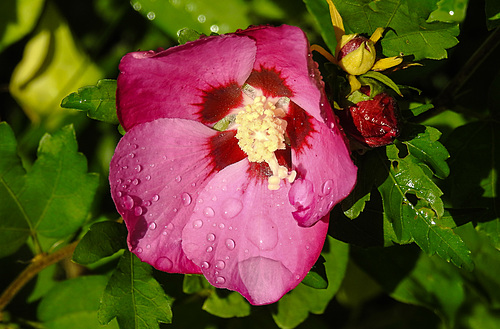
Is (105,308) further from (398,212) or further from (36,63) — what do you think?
(36,63)

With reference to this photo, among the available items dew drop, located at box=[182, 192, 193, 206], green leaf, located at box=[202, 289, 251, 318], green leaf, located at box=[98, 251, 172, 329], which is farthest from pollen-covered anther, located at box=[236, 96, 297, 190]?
green leaf, located at box=[202, 289, 251, 318]

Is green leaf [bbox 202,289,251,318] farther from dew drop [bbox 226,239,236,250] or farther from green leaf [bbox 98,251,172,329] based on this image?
dew drop [bbox 226,239,236,250]

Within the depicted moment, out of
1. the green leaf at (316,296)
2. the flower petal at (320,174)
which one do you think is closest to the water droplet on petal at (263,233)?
the flower petal at (320,174)

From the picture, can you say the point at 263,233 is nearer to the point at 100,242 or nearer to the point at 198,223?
the point at 198,223

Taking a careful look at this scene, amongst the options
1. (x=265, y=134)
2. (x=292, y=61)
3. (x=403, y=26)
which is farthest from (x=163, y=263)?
(x=403, y=26)

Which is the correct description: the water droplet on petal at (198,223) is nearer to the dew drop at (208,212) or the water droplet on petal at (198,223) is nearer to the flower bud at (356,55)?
the dew drop at (208,212)

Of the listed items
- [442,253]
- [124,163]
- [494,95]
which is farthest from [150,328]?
[494,95]
